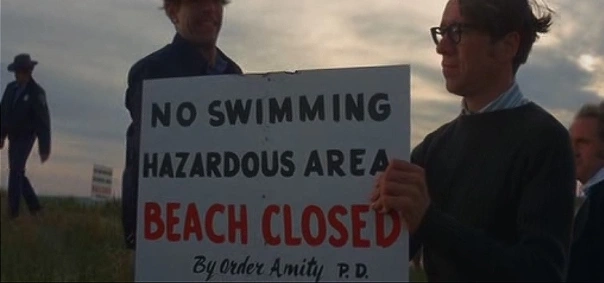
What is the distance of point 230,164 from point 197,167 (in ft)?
0.33

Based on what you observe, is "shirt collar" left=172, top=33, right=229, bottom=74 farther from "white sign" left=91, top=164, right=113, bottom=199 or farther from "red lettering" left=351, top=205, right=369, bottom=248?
"red lettering" left=351, top=205, right=369, bottom=248

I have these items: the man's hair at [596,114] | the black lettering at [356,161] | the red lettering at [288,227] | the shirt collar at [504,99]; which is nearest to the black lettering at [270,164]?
the red lettering at [288,227]

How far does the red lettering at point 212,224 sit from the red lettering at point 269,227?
5.0 inches

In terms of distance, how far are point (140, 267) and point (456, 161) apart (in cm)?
98

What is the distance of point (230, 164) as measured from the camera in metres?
3.34

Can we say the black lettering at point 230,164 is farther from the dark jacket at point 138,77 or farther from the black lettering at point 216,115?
the dark jacket at point 138,77

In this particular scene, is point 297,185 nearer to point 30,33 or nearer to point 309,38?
point 309,38

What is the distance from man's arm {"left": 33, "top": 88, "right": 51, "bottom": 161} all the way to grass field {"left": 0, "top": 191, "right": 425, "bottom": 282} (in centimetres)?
15

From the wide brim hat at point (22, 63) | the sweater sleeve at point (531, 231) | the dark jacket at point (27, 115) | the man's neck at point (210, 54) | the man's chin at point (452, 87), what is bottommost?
the sweater sleeve at point (531, 231)

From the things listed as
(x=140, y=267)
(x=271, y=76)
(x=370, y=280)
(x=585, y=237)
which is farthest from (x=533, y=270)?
(x=585, y=237)

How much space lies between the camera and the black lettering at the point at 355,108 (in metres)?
3.24

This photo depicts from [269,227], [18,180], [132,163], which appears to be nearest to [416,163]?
[269,227]

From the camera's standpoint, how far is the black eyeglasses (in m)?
3.44

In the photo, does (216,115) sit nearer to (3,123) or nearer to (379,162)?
(379,162)
